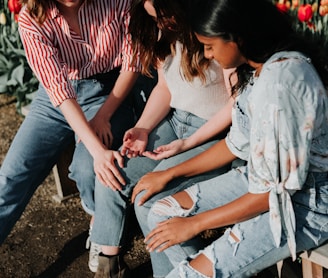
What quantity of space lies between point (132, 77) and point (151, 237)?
32.2 inches

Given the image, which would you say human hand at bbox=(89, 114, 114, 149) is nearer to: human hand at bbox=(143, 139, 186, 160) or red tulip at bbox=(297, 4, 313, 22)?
human hand at bbox=(143, 139, 186, 160)

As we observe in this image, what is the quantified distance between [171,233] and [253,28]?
765 mm

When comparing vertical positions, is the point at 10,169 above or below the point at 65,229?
above

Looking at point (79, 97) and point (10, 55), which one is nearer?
point (79, 97)

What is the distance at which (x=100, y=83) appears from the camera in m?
3.05

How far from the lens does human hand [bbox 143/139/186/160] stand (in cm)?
276

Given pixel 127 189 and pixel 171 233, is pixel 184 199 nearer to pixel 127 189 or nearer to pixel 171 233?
pixel 171 233

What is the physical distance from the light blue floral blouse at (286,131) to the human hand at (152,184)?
1.60ft

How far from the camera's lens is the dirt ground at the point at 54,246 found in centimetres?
319

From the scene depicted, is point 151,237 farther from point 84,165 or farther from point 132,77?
point 132,77

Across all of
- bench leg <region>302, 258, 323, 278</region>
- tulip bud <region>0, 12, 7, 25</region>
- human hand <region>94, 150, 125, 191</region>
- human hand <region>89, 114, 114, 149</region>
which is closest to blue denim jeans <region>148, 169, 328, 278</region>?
bench leg <region>302, 258, 323, 278</region>

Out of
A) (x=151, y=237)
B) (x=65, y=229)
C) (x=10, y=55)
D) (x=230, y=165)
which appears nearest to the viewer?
(x=151, y=237)

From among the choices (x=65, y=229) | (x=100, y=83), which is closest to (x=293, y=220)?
(x=100, y=83)

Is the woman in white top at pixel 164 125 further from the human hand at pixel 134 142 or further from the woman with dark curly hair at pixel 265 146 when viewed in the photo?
the woman with dark curly hair at pixel 265 146
